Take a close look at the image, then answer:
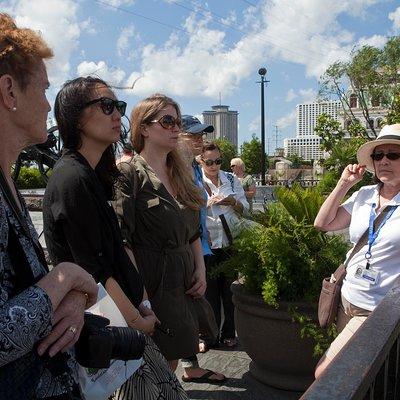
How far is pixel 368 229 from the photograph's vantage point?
118 inches

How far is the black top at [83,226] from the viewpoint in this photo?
2125 mm

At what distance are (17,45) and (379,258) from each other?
2.16 metres

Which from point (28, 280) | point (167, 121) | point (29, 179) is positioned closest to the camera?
point (28, 280)

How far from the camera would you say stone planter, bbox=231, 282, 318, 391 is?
140 inches

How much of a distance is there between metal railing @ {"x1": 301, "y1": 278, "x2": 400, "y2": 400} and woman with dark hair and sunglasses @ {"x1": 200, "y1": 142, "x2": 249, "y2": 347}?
2632 millimetres

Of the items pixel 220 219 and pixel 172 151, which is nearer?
pixel 172 151

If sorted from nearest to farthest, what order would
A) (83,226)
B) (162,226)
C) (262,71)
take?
(83,226) → (162,226) → (262,71)

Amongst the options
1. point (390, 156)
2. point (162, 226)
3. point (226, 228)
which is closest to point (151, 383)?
point (162, 226)

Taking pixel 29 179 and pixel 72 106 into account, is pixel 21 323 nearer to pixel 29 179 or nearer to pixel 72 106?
pixel 72 106

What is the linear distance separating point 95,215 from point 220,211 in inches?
116

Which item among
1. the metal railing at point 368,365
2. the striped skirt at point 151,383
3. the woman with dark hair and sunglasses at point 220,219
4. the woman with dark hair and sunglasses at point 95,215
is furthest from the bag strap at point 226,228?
the metal railing at point 368,365

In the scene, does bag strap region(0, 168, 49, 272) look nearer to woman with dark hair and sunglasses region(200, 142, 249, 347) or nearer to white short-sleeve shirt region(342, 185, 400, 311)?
white short-sleeve shirt region(342, 185, 400, 311)

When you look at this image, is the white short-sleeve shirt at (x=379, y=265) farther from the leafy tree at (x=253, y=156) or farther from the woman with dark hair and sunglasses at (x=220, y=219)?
the leafy tree at (x=253, y=156)

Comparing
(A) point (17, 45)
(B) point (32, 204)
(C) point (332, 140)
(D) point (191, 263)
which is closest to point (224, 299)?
(D) point (191, 263)
